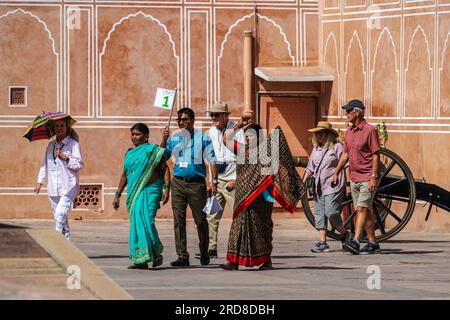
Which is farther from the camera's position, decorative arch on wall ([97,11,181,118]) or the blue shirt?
decorative arch on wall ([97,11,181,118])

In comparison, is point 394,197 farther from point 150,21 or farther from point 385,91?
point 150,21

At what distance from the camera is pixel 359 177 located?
17125mm

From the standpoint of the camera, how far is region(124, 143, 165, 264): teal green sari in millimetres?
15008

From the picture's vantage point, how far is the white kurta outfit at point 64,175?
16281 millimetres

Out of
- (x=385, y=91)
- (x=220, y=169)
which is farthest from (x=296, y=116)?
(x=220, y=169)

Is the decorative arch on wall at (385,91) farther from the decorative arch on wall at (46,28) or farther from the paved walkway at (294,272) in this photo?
the decorative arch on wall at (46,28)

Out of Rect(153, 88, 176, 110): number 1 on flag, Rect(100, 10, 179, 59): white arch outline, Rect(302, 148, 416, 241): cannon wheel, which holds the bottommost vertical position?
Rect(302, 148, 416, 241): cannon wheel

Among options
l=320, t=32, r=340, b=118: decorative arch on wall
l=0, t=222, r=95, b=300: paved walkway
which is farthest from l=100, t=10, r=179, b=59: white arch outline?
l=0, t=222, r=95, b=300: paved walkway

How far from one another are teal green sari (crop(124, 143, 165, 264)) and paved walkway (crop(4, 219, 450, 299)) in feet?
1.01

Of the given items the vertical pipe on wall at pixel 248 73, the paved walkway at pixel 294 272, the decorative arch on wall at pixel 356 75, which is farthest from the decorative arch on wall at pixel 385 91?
the vertical pipe on wall at pixel 248 73

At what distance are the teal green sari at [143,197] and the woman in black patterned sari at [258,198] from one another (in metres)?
0.87

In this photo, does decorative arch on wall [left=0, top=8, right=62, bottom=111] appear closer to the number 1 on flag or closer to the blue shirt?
the number 1 on flag

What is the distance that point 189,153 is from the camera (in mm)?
15578
